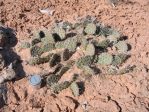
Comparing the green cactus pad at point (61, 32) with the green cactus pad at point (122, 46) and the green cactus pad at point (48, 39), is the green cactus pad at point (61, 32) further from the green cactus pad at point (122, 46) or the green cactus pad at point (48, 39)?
the green cactus pad at point (122, 46)

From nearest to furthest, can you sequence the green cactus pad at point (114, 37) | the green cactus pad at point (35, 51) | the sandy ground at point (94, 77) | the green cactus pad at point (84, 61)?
the sandy ground at point (94, 77) < the green cactus pad at point (84, 61) < the green cactus pad at point (35, 51) < the green cactus pad at point (114, 37)

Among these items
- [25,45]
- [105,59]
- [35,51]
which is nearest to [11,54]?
[25,45]

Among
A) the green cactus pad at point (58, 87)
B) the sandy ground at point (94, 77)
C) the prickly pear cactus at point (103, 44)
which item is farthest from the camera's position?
the prickly pear cactus at point (103, 44)

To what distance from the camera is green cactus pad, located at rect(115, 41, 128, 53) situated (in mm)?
6004

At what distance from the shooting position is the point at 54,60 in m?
5.62

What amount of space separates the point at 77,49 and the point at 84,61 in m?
0.39

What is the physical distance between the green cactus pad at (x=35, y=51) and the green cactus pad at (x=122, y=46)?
51.3 inches

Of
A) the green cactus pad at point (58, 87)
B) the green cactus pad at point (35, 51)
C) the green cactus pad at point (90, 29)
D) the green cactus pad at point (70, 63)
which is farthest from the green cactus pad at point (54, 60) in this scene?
the green cactus pad at point (90, 29)

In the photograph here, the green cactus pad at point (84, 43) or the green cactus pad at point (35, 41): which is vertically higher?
the green cactus pad at point (35, 41)

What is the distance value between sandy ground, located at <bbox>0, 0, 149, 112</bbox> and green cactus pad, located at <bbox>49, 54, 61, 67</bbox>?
205 mm

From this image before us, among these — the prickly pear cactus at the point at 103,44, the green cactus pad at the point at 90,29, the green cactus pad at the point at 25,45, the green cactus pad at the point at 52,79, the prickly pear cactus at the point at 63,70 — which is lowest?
the green cactus pad at the point at 52,79

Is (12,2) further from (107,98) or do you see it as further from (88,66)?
(107,98)

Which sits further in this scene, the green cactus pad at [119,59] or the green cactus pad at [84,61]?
the green cactus pad at [119,59]

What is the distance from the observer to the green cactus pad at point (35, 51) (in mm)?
5727
